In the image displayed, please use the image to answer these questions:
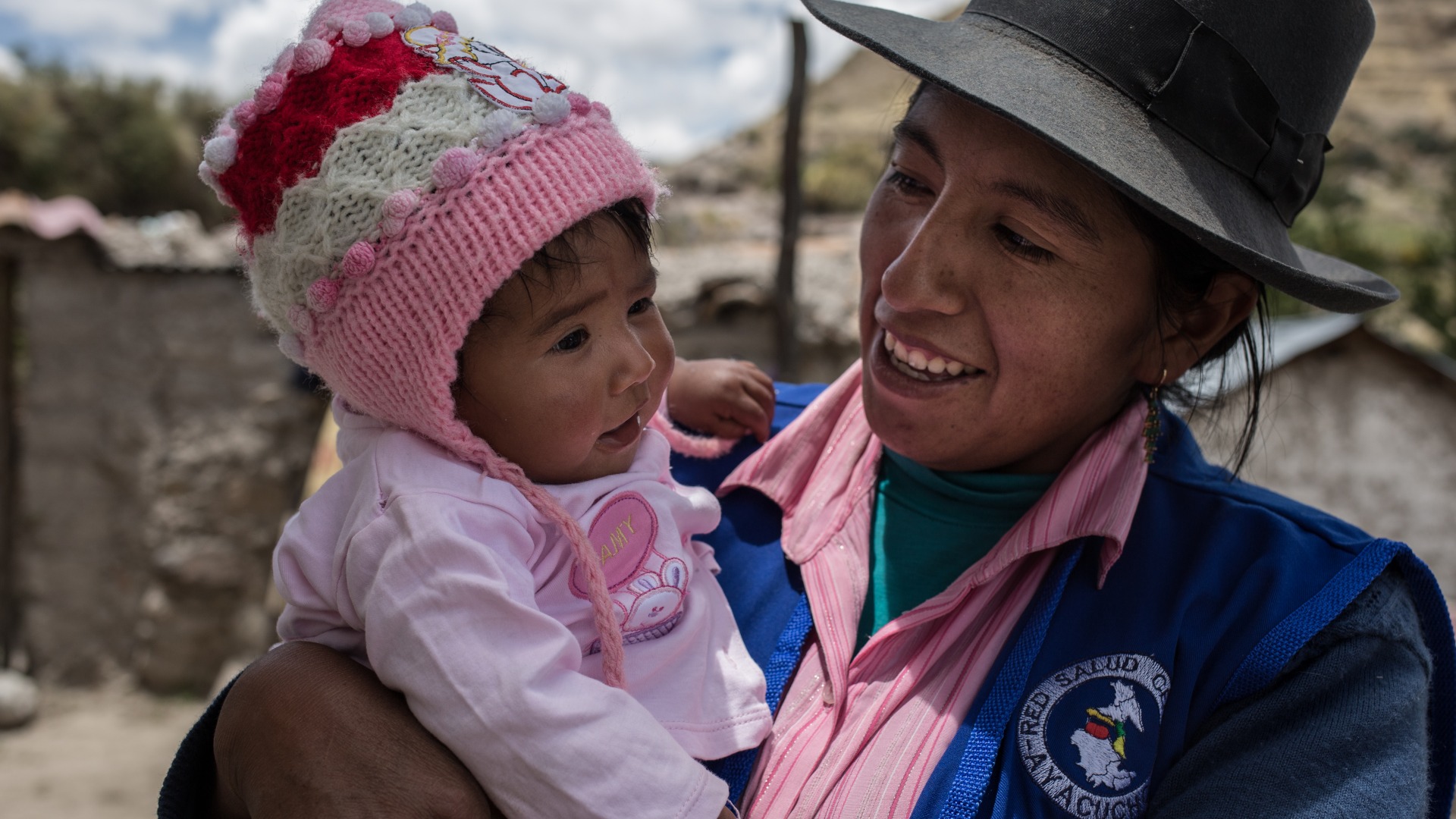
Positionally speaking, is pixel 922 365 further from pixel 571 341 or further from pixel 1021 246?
pixel 571 341

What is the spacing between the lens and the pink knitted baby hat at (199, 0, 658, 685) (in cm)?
138

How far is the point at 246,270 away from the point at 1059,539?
1.36 m

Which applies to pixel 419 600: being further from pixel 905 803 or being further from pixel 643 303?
pixel 905 803

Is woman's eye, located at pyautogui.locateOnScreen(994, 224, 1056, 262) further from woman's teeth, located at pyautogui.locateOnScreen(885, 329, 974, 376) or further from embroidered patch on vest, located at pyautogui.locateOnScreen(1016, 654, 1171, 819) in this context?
embroidered patch on vest, located at pyautogui.locateOnScreen(1016, 654, 1171, 819)

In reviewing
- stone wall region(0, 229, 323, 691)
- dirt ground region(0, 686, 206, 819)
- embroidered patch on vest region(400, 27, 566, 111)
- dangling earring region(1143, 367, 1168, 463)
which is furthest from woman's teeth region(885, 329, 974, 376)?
dirt ground region(0, 686, 206, 819)

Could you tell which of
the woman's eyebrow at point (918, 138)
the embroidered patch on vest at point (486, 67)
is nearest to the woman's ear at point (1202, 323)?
the woman's eyebrow at point (918, 138)

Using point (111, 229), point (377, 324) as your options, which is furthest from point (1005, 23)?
point (111, 229)

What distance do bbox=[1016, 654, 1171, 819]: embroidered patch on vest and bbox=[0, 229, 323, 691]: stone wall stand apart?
6.64 m

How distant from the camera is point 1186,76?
1.55 meters

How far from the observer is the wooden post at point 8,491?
7156 mm

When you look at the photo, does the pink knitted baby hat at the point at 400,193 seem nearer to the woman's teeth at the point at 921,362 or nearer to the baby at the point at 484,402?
the baby at the point at 484,402

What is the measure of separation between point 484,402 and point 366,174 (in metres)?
0.36

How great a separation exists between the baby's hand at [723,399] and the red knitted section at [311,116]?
92 cm

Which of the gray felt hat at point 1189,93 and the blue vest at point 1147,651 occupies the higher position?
the gray felt hat at point 1189,93
